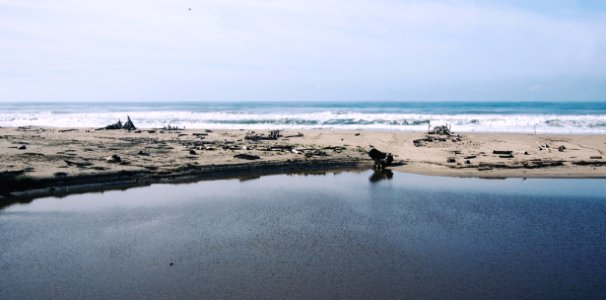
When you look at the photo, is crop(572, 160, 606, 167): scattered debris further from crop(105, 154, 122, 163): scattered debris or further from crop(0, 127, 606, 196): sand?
crop(105, 154, 122, 163): scattered debris

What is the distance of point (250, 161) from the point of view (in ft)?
67.4

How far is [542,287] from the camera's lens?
818 cm

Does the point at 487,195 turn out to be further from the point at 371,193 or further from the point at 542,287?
the point at 542,287

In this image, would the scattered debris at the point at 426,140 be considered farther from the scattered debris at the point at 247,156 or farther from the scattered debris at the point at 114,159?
the scattered debris at the point at 114,159

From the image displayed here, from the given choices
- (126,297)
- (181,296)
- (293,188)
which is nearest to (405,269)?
(181,296)

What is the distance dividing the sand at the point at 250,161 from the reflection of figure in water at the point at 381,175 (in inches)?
31.3

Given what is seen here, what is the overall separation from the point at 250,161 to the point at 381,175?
18.4 feet

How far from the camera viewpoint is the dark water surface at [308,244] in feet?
27.0

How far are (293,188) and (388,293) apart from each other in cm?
890

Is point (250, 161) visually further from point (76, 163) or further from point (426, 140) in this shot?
point (426, 140)

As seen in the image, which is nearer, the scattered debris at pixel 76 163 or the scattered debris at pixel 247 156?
the scattered debris at pixel 76 163

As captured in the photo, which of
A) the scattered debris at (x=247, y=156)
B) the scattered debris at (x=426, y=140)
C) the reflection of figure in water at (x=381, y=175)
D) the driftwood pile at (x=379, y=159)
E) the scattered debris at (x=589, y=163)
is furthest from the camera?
the scattered debris at (x=426, y=140)

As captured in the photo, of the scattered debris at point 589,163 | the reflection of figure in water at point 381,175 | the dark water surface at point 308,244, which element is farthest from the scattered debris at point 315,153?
the scattered debris at point 589,163

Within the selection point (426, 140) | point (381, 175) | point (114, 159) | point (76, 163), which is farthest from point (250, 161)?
point (426, 140)
